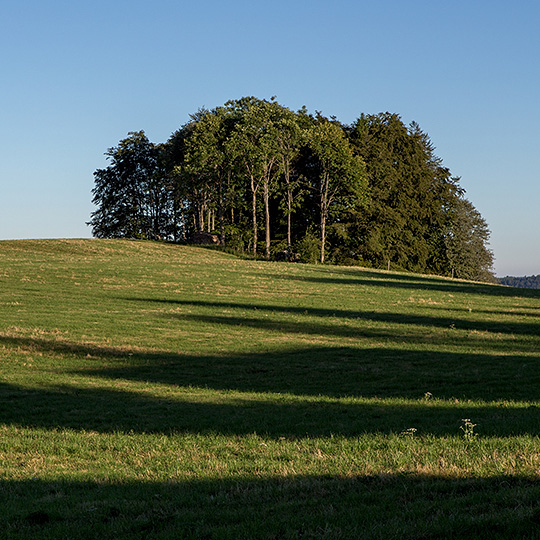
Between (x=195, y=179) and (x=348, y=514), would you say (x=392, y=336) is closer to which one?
(x=348, y=514)

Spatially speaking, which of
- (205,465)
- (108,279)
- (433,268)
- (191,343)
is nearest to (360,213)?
(433,268)

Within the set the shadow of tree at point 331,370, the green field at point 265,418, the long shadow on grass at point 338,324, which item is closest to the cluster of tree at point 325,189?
the long shadow on grass at point 338,324

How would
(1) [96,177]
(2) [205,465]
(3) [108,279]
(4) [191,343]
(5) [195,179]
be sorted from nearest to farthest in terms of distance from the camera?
(2) [205,465] < (4) [191,343] < (3) [108,279] < (5) [195,179] < (1) [96,177]

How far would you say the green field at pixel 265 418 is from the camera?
A: 6812mm

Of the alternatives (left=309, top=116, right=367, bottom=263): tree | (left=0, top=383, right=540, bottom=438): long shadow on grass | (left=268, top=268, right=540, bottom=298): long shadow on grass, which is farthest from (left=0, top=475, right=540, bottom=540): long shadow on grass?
(left=309, top=116, right=367, bottom=263): tree

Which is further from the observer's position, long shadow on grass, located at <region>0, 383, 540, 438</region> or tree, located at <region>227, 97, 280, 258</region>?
tree, located at <region>227, 97, 280, 258</region>

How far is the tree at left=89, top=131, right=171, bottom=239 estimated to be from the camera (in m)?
110

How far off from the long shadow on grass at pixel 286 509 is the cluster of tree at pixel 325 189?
6596 cm

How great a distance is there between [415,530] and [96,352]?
64.3 ft

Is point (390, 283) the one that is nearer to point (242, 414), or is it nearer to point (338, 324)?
point (338, 324)

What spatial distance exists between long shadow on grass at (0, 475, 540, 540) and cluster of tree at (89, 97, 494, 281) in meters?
66.0

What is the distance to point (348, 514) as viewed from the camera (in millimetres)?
6605

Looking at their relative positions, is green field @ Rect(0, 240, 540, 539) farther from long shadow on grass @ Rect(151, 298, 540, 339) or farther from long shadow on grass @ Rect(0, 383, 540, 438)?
long shadow on grass @ Rect(151, 298, 540, 339)

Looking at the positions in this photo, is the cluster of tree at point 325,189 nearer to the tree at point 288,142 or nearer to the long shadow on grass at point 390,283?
the tree at point 288,142
